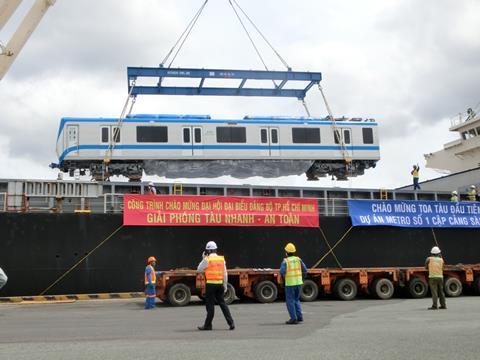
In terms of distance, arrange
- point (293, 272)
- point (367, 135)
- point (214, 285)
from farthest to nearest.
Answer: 1. point (367, 135)
2. point (293, 272)
3. point (214, 285)

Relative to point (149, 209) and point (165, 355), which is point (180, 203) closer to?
point (149, 209)

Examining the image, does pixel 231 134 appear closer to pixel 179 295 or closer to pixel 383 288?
pixel 383 288

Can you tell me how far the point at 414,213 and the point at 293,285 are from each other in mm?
13309

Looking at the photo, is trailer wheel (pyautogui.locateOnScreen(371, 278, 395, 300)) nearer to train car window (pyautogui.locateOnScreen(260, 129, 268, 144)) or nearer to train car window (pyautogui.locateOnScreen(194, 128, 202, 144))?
train car window (pyautogui.locateOnScreen(260, 129, 268, 144))

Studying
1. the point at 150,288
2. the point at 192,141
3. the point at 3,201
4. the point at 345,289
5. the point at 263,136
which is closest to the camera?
the point at 150,288

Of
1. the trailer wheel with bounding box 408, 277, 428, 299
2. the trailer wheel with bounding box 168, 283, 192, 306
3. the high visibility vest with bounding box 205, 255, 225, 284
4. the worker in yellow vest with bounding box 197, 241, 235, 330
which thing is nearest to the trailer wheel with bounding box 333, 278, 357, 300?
the trailer wheel with bounding box 408, 277, 428, 299

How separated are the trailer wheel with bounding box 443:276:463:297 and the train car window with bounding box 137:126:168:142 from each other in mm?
13131

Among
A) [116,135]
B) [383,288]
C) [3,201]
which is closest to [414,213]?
[383,288]

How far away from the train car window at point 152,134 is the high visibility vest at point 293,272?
14833 millimetres

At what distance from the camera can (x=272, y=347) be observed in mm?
8078

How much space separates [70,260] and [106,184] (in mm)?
3964

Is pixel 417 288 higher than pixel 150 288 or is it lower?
lower

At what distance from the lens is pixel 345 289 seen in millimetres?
18328

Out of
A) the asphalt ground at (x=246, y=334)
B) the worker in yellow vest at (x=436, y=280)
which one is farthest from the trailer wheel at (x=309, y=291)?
the worker in yellow vest at (x=436, y=280)
